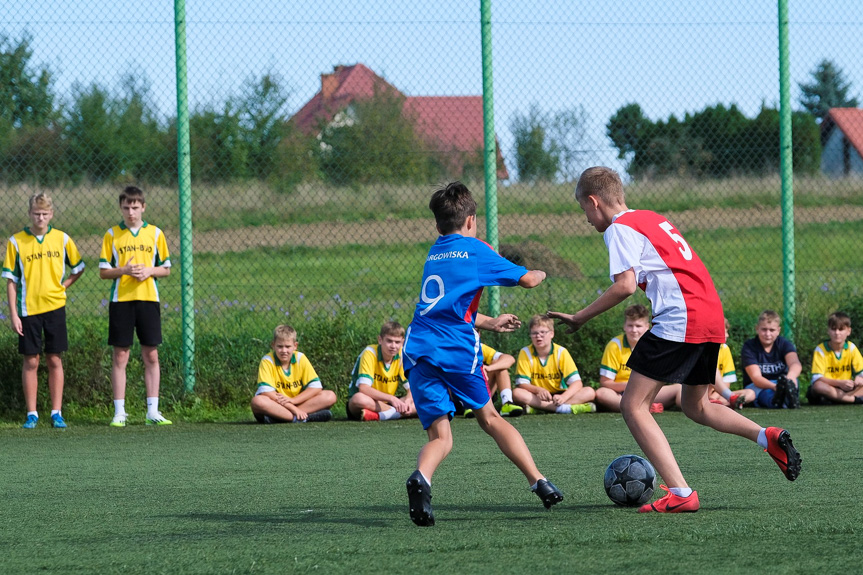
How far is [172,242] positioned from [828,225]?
22.2 feet

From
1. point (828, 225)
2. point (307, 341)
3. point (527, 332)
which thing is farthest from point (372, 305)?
point (828, 225)

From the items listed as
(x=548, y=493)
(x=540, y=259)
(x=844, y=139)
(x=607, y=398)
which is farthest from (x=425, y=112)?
(x=548, y=493)

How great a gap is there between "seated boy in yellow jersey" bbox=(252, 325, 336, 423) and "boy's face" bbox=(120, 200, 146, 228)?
5.08 ft

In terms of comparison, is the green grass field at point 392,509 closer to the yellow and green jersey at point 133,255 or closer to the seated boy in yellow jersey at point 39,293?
the seated boy in yellow jersey at point 39,293

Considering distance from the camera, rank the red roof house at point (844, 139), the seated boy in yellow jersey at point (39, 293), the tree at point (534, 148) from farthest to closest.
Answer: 1. the red roof house at point (844, 139)
2. the tree at point (534, 148)
3. the seated boy in yellow jersey at point (39, 293)

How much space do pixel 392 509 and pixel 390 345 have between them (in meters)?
4.38

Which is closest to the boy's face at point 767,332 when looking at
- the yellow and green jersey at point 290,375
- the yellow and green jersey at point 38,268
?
the yellow and green jersey at point 290,375

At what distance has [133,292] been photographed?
28.8ft

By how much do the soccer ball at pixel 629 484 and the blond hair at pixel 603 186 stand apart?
1.20 m

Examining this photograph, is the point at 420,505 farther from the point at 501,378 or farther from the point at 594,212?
the point at 501,378

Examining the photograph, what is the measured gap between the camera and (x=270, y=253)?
10.0 meters

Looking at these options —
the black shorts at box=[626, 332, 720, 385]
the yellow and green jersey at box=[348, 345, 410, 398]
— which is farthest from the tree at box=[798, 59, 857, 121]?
the black shorts at box=[626, 332, 720, 385]

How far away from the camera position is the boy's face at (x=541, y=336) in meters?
9.12

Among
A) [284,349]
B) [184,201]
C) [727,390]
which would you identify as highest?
[184,201]
